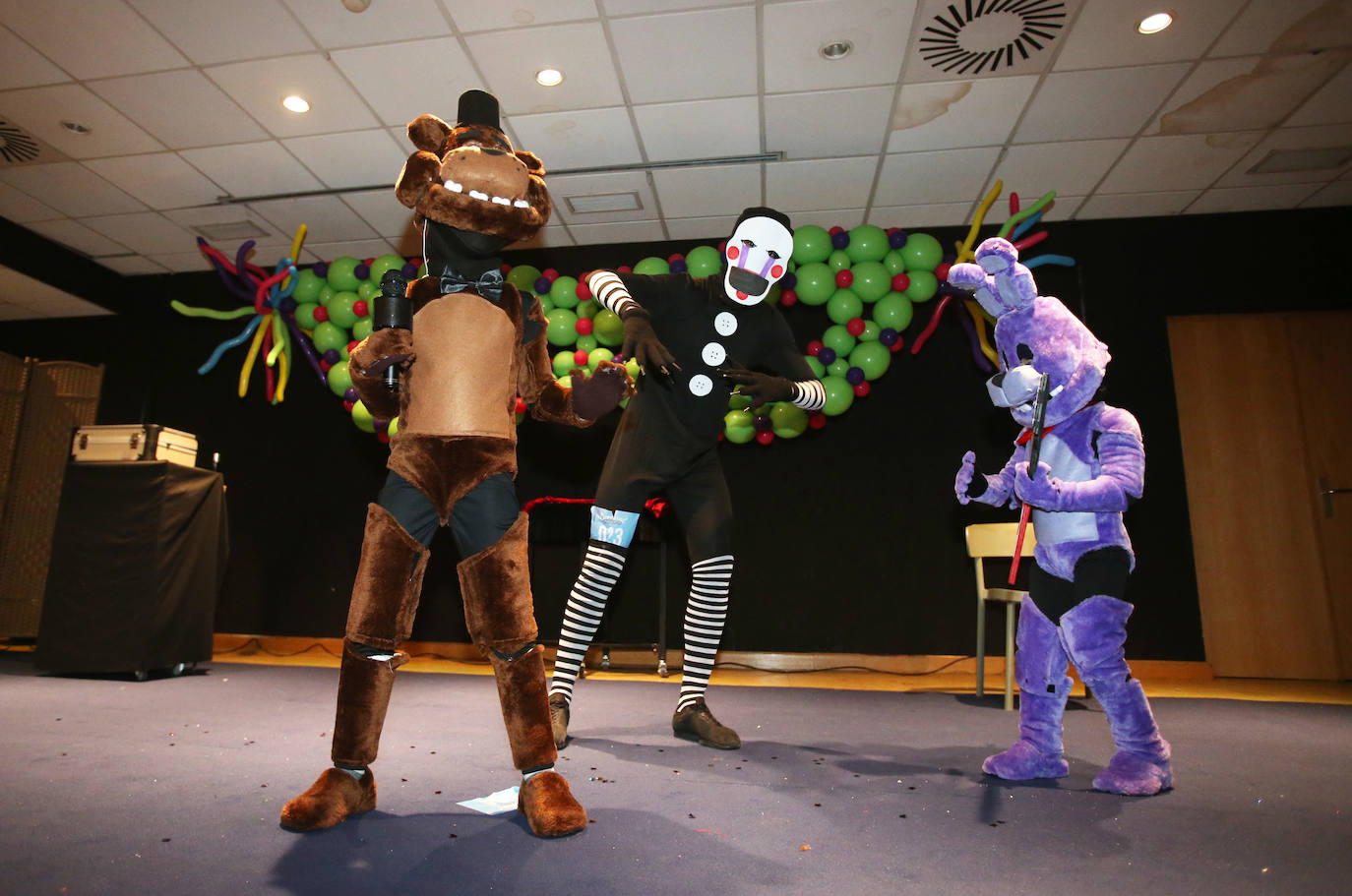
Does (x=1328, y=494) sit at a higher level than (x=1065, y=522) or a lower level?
higher

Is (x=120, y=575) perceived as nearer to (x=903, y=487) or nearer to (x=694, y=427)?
(x=694, y=427)

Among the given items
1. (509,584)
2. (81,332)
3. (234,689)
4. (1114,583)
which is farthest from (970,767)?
(81,332)

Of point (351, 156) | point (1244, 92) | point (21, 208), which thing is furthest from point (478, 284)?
point (21, 208)

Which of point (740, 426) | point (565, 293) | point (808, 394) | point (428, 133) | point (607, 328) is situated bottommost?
point (808, 394)

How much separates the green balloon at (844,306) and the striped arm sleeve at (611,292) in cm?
196

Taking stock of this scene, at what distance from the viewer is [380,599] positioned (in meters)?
1.42

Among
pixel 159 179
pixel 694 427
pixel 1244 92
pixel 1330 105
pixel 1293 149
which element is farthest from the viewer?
pixel 159 179

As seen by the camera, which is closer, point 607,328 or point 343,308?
point 607,328

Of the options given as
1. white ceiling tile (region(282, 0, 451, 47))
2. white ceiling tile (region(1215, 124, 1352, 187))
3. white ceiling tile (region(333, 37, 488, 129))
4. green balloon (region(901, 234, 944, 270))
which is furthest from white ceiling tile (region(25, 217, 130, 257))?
white ceiling tile (region(1215, 124, 1352, 187))

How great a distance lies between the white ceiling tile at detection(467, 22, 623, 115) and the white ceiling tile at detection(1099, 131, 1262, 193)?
278 centimetres

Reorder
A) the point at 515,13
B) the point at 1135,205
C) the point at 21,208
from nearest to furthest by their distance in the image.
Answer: the point at 515,13 → the point at 1135,205 → the point at 21,208

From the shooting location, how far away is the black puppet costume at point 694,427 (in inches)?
89.4

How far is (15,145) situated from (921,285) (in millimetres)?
4835

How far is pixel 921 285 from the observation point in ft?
12.9
